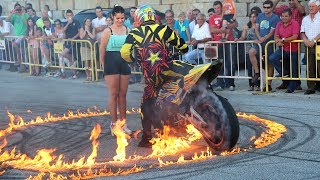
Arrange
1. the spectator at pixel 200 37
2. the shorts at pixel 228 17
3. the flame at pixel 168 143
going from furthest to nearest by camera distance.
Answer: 1. the shorts at pixel 228 17
2. the spectator at pixel 200 37
3. the flame at pixel 168 143

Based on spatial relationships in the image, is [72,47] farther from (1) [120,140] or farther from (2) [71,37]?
(1) [120,140]

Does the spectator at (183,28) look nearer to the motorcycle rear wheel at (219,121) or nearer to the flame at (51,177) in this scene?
the motorcycle rear wheel at (219,121)

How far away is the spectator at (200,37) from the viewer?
506 inches

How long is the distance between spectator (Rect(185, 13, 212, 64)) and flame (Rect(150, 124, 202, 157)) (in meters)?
5.34

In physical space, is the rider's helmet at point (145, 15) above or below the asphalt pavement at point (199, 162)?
above

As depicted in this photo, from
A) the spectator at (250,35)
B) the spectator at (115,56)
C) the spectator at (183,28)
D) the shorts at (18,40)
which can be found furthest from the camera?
the shorts at (18,40)

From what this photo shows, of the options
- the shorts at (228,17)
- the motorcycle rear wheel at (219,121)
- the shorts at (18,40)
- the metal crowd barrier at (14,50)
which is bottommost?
the motorcycle rear wheel at (219,121)

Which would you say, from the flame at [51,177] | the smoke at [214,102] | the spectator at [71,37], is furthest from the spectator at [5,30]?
the flame at [51,177]

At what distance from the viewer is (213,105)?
6684 millimetres

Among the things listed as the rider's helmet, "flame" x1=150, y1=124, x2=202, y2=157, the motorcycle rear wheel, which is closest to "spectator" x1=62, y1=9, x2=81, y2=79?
the rider's helmet

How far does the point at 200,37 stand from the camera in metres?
12.9

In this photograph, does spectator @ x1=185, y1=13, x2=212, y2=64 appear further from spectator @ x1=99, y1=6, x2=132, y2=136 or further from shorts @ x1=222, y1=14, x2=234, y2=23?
spectator @ x1=99, y1=6, x2=132, y2=136

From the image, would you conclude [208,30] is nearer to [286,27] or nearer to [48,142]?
[286,27]

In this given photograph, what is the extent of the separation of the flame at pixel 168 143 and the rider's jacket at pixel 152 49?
0.71 meters
